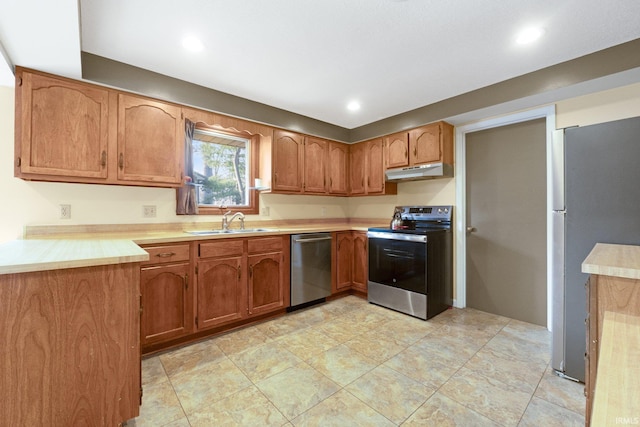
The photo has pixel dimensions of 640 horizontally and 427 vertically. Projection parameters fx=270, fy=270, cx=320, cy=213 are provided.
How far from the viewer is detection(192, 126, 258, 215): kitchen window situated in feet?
9.58

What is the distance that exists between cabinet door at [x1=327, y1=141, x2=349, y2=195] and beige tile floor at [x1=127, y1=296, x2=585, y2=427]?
75.5 inches

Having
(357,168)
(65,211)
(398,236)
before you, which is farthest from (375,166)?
(65,211)

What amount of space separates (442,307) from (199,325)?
8.12 ft

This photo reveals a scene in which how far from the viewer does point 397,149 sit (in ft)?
11.2

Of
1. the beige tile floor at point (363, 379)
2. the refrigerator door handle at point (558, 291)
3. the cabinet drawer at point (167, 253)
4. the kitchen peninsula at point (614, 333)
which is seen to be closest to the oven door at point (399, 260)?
the beige tile floor at point (363, 379)

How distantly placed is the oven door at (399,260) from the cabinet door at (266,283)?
1133 millimetres

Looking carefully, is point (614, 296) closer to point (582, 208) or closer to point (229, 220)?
point (582, 208)

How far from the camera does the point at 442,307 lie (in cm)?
298

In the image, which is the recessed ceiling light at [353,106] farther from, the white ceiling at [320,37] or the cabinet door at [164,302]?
the cabinet door at [164,302]

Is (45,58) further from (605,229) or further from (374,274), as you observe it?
(605,229)

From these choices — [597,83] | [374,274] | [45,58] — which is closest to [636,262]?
[597,83]

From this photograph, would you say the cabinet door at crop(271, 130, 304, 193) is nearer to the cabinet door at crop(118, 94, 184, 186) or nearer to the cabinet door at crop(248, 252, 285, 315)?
the cabinet door at crop(248, 252, 285, 315)

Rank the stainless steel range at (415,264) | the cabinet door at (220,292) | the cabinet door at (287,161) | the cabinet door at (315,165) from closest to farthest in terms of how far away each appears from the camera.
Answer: the cabinet door at (220,292) → the stainless steel range at (415,264) → the cabinet door at (287,161) → the cabinet door at (315,165)

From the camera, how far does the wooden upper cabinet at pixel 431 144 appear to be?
300 cm
